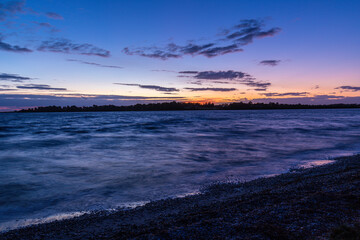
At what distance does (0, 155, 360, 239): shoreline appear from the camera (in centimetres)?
303

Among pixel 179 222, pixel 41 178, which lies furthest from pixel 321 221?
pixel 41 178

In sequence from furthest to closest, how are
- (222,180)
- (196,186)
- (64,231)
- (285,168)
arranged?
(285,168) → (222,180) → (196,186) → (64,231)

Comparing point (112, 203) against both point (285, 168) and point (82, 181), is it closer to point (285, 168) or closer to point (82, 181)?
point (82, 181)

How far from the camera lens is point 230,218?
354 cm

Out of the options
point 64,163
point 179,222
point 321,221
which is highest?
point 321,221

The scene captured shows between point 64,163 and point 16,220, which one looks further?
point 64,163

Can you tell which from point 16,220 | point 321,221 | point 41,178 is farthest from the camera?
point 41,178

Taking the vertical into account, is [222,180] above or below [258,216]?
below

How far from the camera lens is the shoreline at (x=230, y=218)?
303 cm

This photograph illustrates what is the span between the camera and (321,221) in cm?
314

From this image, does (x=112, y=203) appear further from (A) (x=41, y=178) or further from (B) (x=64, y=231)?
(A) (x=41, y=178)

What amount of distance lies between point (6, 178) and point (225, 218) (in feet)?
27.3

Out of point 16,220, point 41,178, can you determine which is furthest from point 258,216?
point 41,178

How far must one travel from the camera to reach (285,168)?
884 cm
